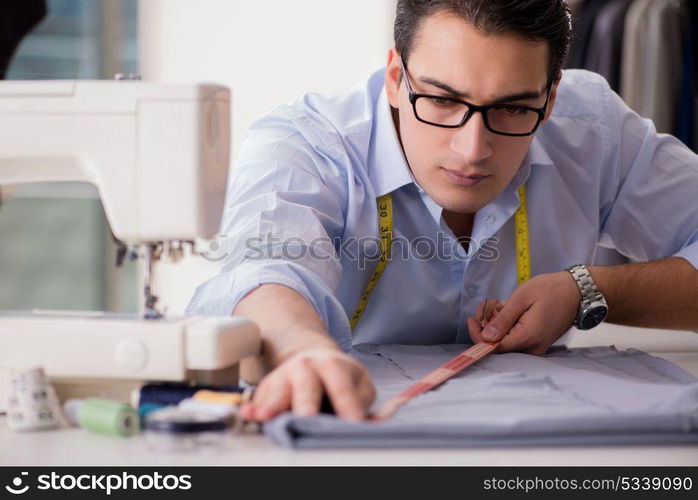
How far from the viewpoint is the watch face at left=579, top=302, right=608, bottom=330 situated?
1.81 metres

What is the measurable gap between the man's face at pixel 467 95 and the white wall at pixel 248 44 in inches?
118

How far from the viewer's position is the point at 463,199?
179 cm

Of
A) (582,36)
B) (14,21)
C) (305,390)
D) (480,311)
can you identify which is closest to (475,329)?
(480,311)

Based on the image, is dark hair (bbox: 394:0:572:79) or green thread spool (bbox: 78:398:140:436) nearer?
green thread spool (bbox: 78:398:140:436)

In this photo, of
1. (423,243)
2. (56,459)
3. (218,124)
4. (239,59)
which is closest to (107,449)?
(56,459)

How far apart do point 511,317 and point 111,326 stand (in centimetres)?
77

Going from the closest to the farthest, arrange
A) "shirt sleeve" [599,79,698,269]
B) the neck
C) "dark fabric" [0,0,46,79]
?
the neck < "shirt sleeve" [599,79,698,269] < "dark fabric" [0,0,46,79]

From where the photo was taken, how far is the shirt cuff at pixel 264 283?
4.68 feet

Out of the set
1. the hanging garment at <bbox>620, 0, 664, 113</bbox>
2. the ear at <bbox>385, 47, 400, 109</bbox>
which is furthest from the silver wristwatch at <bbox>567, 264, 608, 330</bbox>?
the hanging garment at <bbox>620, 0, 664, 113</bbox>

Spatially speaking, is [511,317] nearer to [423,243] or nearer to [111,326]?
[423,243]

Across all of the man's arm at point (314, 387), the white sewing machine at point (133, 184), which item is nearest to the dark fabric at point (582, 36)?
the white sewing machine at point (133, 184)

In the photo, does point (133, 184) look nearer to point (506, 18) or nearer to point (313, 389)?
point (313, 389)

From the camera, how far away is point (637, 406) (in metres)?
1.17

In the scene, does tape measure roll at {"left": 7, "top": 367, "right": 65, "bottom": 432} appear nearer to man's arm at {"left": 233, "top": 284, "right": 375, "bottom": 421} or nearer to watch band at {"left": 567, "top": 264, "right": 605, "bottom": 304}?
man's arm at {"left": 233, "top": 284, "right": 375, "bottom": 421}
